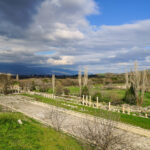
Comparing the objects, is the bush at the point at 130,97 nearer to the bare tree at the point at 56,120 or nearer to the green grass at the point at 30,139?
the bare tree at the point at 56,120

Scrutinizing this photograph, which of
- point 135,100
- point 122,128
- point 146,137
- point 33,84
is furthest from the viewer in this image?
point 33,84

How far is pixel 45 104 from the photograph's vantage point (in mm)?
20688

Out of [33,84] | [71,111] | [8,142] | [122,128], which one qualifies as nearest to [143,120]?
[122,128]

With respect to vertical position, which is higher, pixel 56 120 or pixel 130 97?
pixel 130 97

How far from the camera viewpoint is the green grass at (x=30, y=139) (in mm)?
7345

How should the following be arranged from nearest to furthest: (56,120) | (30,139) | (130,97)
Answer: (30,139) → (56,120) → (130,97)

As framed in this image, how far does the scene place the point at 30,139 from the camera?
8.10 metres

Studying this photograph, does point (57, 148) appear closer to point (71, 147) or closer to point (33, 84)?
point (71, 147)

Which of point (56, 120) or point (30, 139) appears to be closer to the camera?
point (30, 139)

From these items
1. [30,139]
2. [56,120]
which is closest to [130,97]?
[56,120]

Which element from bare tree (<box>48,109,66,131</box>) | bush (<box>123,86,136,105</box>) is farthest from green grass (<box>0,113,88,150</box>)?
bush (<box>123,86,136,105</box>)

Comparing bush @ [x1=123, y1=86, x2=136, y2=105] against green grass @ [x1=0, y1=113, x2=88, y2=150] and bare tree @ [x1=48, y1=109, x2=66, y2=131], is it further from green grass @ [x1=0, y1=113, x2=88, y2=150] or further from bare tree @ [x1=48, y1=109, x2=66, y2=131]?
→ green grass @ [x1=0, y1=113, x2=88, y2=150]

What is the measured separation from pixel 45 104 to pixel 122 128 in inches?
474

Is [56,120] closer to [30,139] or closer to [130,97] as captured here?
[30,139]
